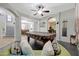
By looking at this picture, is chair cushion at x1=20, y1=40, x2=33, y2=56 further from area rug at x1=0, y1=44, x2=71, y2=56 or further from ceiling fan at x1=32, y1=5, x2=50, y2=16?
ceiling fan at x1=32, y1=5, x2=50, y2=16

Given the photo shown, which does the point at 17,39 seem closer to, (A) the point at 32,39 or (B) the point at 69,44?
(A) the point at 32,39

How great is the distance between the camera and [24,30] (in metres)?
2.58

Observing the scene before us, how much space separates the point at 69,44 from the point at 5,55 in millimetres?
1251

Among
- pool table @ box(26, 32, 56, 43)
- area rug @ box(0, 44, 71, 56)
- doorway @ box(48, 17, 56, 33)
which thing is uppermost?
doorway @ box(48, 17, 56, 33)

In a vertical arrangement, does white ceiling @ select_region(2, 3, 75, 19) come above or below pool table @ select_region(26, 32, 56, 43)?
above

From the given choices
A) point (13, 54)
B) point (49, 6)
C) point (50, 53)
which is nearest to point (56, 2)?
point (49, 6)

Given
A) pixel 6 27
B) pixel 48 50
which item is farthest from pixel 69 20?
pixel 6 27

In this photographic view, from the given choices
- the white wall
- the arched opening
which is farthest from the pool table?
the arched opening

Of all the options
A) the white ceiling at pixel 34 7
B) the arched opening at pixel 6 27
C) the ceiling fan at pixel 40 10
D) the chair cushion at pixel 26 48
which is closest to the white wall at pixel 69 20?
the white ceiling at pixel 34 7

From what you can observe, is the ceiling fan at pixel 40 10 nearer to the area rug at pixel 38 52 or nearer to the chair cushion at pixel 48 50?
the chair cushion at pixel 48 50

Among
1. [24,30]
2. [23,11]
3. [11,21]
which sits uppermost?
[23,11]

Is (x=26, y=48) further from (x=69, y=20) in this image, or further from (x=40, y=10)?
(x=69, y=20)

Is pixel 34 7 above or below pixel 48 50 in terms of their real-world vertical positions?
above

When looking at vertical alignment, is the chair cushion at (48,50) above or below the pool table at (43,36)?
below
